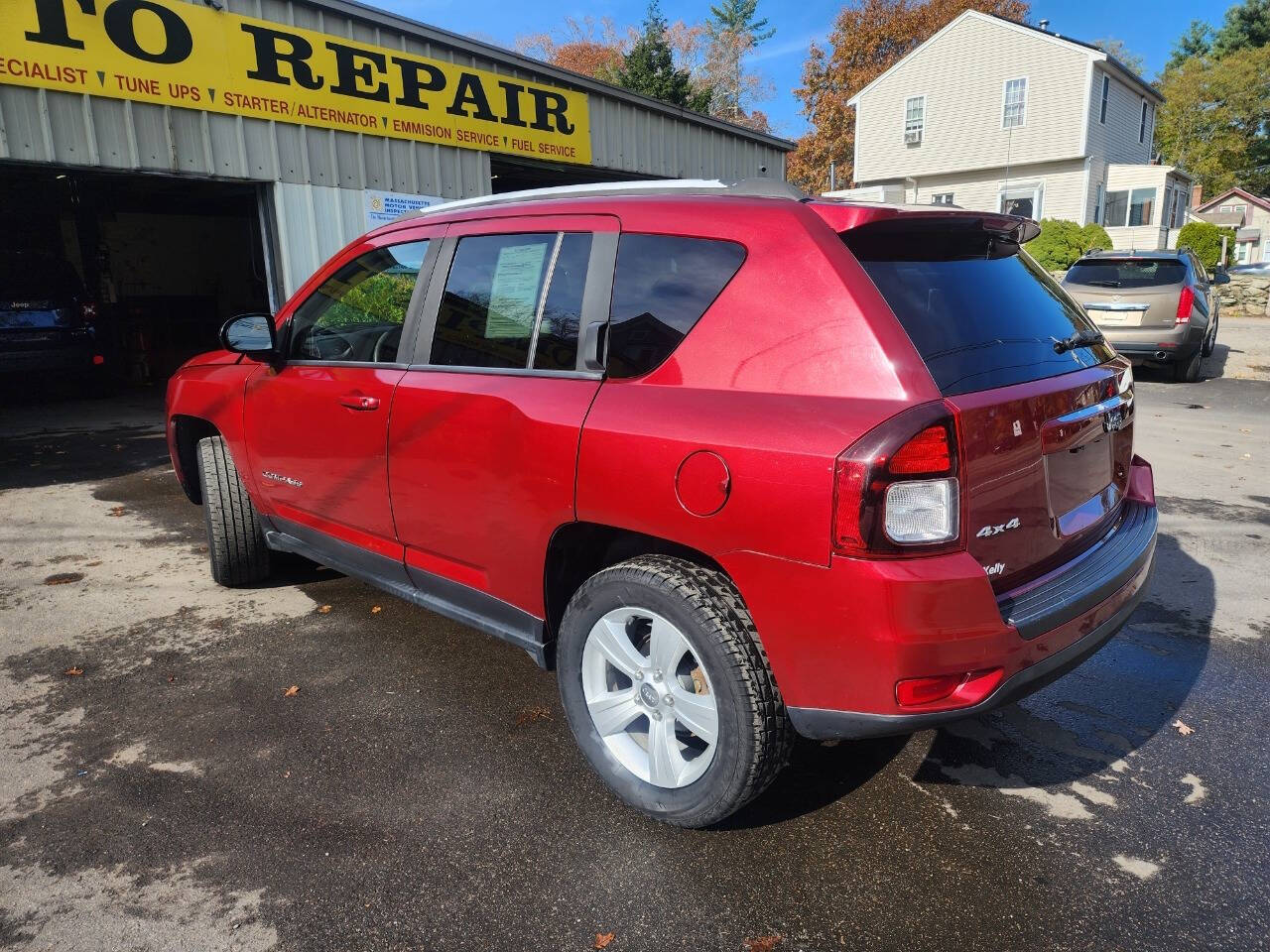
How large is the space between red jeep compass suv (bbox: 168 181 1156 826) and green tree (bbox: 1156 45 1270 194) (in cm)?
5728

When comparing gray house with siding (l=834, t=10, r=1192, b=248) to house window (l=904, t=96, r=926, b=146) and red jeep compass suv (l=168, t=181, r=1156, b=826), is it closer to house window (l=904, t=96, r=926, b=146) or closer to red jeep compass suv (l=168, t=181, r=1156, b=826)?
house window (l=904, t=96, r=926, b=146)

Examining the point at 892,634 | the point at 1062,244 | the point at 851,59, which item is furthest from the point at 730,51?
the point at 892,634

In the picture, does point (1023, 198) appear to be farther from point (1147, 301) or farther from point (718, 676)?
point (718, 676)

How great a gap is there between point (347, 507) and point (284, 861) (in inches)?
58.8

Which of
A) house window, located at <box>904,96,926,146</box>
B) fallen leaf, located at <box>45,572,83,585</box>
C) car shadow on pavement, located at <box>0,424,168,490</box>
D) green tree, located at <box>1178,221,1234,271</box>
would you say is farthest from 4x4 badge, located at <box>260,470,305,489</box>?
house window, located at <box>904,96,926,146</box>

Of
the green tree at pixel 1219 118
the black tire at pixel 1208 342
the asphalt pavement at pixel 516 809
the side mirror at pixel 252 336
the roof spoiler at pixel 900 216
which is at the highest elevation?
the green tree at pixel 1219 118

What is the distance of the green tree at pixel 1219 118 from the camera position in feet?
153

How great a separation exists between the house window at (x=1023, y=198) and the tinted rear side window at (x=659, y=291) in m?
30.2

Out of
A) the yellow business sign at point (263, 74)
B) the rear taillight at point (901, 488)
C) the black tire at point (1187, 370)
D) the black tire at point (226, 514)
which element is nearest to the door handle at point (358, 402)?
the black tire at point (226, 514)

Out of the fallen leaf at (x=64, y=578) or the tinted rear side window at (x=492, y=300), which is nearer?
the tinted rear side window at (x=492, y=300)

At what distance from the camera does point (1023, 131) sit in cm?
2802

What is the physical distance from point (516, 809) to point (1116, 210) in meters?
33.8

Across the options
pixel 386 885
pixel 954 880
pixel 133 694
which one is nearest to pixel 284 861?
pixel 386 885

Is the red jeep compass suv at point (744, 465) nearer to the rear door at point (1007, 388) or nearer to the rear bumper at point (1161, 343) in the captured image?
the rear door at point (1007, 388)
